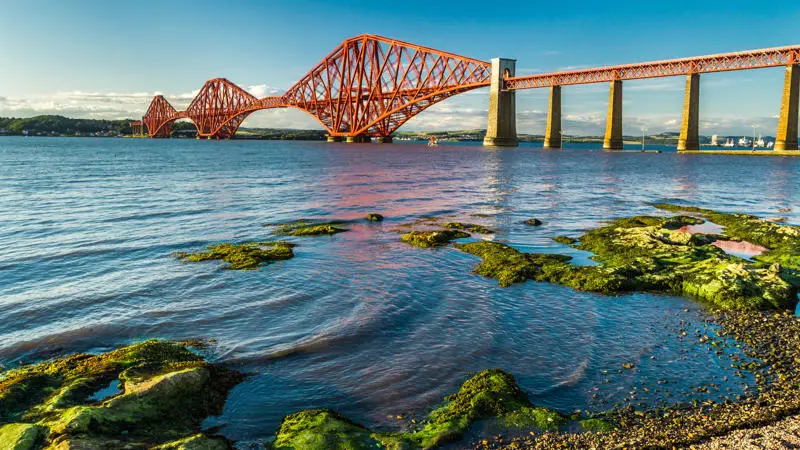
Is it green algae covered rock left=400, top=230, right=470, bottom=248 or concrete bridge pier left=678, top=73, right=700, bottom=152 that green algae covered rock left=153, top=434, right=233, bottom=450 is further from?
concrete bridge pier left=678, top=73, right=700, bottom=152

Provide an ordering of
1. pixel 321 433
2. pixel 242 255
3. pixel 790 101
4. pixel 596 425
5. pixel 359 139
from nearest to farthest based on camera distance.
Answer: pixel 321 433, pixel 596 425, pixel 242 255, pixel 790 101, pixel 359 139

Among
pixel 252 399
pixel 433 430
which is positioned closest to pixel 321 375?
pixel 252 399

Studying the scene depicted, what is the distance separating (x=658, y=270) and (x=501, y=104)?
9816 centimetres

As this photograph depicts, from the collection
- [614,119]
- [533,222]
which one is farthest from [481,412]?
[614,119]

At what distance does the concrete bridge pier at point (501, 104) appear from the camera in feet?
339

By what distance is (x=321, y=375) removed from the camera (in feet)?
19.4

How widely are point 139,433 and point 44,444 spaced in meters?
0.66

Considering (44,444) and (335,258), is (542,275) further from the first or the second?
(44,444)

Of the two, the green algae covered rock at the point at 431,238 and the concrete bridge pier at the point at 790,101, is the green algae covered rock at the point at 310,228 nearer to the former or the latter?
the green algae covered rock at the point at 431,238

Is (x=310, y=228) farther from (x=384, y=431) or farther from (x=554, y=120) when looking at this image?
(x=554, y=120)

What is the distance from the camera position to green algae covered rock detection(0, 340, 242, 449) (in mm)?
4012

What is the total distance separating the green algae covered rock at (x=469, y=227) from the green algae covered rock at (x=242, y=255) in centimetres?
557

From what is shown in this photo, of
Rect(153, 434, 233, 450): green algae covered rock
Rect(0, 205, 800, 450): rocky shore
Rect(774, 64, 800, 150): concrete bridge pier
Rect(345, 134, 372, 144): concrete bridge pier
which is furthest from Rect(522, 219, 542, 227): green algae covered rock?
Rect(345, 134, 372, 144): concrete bridge pier

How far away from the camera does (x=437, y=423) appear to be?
4746 millimetres
